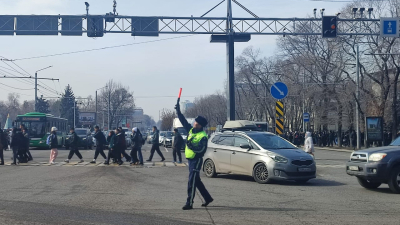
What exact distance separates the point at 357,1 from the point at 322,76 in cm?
854

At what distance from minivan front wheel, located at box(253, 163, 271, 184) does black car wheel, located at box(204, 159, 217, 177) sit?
1826 mm

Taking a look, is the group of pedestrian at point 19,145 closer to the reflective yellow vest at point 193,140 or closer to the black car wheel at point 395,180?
the reflective yellow vest at point 193,140

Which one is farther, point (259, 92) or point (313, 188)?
point (259, 92)

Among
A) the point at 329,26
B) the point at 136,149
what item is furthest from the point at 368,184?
the point at 329,26

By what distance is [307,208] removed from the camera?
10.1 meters

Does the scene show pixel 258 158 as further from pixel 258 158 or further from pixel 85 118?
pixel 85 118

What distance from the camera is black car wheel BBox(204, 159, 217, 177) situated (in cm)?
1619

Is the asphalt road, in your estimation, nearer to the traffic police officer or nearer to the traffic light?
the traffic police officer

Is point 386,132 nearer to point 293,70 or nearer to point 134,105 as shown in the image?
point 293,70

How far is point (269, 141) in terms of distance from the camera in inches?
606

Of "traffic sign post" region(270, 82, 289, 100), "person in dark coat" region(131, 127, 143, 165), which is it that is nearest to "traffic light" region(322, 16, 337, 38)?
"traffic sign post" region(270, 82, 289, 100)

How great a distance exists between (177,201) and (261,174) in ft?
14.0

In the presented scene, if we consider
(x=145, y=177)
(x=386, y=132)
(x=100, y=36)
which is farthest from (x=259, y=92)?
(x=145, y=177)

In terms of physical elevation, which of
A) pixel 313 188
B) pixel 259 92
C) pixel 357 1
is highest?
pixel 357 1
